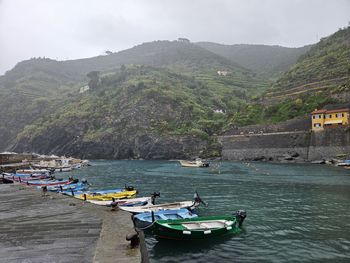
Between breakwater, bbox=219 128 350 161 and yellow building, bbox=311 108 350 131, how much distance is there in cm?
273

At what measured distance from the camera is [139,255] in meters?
8.73

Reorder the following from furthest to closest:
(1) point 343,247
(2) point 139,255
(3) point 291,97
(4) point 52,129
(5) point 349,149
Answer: (4) point 52,129
(3) point 291,97
(5) point 349,149
(1) point 343,247
(2) point 139,255

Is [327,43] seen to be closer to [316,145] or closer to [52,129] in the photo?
[316,145]

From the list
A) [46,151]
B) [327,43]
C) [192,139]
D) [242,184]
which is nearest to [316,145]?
[242,184]

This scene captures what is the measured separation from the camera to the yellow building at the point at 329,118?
234 ft

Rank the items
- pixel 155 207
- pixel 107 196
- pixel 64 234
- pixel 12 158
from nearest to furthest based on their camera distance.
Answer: pixel 64 234, pixel 155 207, pixel 107 196, pixel 12 158

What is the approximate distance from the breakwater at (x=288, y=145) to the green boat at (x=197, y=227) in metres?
57.4

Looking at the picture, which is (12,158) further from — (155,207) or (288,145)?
(155,207)

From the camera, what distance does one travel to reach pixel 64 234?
11.2m

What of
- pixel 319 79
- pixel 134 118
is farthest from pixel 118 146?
pixel 319 79

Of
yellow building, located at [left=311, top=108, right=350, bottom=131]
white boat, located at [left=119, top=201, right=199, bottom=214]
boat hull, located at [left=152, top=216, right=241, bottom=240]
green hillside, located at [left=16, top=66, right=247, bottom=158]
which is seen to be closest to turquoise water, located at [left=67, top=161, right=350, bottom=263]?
boat hull, located at [left=152, top=216, right=241, bottom=240]

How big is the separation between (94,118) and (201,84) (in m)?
72.6

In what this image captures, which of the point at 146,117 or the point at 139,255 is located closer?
the point at 139,255

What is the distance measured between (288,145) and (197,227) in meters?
66.0
